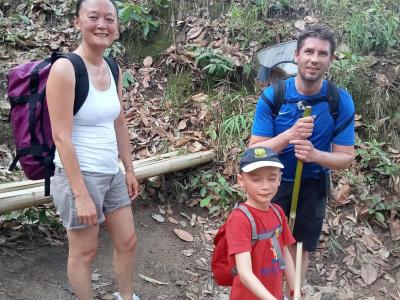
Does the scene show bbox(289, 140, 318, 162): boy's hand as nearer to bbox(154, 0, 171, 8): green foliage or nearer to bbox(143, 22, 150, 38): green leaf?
bbox(143, 22, 150, 38): green leaf

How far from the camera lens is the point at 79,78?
259cm

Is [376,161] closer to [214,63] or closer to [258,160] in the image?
[214,63]

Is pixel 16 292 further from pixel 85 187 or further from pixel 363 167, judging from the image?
pixel 363 167

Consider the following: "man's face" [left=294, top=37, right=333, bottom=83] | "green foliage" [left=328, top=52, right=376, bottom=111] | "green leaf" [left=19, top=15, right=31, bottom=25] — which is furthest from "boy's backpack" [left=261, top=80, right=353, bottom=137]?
"green leaf" [left=19, top=15, right=31, bottom=25]

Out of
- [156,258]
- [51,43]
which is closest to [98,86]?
[156,258]

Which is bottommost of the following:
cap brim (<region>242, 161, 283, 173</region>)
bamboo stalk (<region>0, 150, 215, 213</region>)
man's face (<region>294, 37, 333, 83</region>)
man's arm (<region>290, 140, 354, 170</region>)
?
bamboo stalk (<region>0, 150, 215, 213</region>)

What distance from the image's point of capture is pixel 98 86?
108 inches

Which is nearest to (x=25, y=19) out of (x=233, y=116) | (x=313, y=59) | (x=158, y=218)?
(x=233, y=116)

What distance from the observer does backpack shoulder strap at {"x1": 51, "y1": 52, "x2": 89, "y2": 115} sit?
8.48ft

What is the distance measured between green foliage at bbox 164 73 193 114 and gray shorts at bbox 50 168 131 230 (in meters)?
2.80

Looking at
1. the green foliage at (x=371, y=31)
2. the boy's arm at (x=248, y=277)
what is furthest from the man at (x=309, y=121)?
the green foliage at (x=371, y=31)

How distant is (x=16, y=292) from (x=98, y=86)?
181 centimetres

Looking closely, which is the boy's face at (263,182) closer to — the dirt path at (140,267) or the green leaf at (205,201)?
the dirt path at (140,267)

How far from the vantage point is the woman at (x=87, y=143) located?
2547 mm
